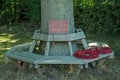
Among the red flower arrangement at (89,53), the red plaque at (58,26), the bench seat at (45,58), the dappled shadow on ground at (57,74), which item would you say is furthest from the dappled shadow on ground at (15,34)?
the red flower arrangement at (89,53)

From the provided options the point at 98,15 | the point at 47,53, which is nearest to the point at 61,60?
the point at 47,53

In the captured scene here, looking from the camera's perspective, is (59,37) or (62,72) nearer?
(59,37)

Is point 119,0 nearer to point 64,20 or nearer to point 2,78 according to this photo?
point 64,20

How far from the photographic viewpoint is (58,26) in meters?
5.41

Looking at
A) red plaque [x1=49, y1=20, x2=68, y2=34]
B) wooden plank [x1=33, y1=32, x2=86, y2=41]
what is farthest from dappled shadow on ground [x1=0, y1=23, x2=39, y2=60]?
red plaque [x1=49, y1=20, x2=68, y2=34]

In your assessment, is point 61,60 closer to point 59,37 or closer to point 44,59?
point 44,59

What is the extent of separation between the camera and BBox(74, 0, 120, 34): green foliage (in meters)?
8.88

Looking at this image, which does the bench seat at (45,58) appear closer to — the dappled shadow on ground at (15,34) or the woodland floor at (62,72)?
the woodland floor at (62,72)

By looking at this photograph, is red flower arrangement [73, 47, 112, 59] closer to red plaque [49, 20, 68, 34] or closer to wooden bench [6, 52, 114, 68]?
wooden bench [6, 52, 114, 68]

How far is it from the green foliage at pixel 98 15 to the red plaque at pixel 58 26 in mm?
3606

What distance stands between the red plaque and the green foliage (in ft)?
11.8

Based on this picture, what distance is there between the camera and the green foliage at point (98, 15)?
349 inches

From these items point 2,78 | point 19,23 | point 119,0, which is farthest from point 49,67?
point 19,23

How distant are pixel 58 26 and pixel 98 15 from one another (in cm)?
396
